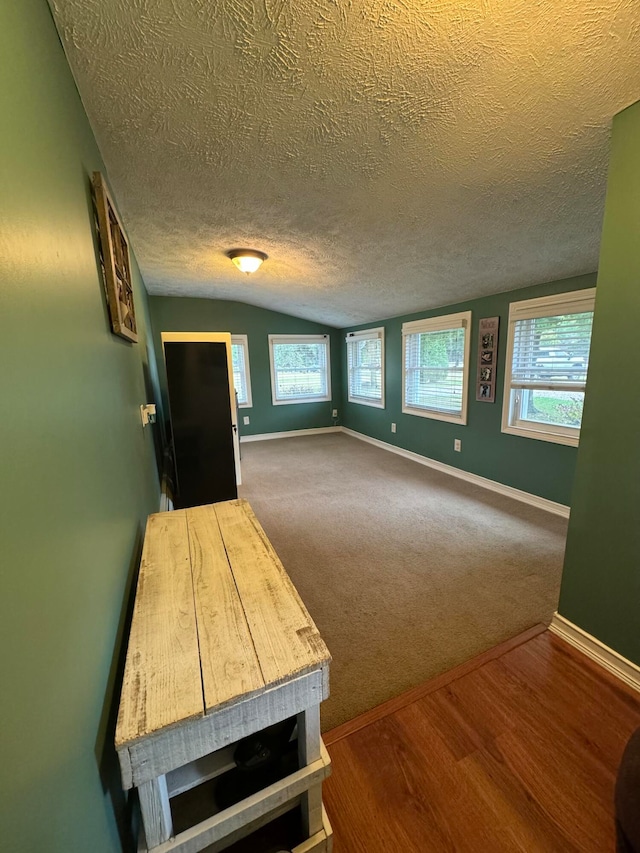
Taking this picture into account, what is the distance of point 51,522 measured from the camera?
535 millimetres

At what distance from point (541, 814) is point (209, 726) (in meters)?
1.10

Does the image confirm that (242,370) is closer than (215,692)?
No

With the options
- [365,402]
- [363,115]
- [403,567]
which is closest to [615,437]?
[403,567]

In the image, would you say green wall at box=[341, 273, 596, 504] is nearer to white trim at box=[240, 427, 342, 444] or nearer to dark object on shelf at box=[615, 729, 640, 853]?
A: white trim at box=[240, 427, 342, 444]

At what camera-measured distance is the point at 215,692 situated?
70 centimetres

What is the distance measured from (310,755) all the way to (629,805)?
0.66 meters

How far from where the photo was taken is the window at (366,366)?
5145mm

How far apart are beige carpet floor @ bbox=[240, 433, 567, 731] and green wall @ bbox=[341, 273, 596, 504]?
0.25 meters

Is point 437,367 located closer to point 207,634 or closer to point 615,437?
point 615,437

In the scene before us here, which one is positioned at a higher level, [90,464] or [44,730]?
[90,464]

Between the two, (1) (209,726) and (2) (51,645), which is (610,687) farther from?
(2) (51,645)

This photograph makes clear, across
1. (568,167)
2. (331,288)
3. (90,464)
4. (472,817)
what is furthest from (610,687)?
(331,288)

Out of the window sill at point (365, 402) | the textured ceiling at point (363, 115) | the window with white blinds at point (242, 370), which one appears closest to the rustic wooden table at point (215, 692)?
the textured ceiling at point (363, 115)

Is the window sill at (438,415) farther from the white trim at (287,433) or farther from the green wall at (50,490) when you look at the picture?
the green wall at (50,490)
